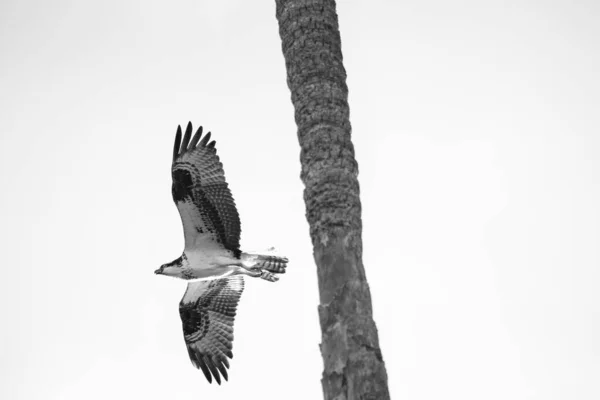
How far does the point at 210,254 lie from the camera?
1194cm

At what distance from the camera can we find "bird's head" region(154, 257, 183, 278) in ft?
40.0

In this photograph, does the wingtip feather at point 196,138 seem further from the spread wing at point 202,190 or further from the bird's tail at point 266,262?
the bird's tail at point 266,262

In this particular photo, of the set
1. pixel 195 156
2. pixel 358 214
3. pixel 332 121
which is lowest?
pixel 358 214

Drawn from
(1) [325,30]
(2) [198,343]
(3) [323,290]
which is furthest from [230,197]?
(3) [323,290]

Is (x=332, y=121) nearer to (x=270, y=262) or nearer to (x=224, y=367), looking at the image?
(x=270, y=262)

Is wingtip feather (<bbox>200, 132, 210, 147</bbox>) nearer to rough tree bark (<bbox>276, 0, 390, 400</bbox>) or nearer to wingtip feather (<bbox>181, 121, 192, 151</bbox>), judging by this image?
wingtip feather (<bbox>181, 121, 192, 151</bbox>)

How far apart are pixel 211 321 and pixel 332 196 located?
19.6 feet

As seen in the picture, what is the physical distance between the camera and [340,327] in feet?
22.0

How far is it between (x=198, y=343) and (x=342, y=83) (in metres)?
5.96

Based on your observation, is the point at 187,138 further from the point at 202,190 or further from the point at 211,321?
the point at 211,321

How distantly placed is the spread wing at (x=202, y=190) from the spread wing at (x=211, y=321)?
117cm

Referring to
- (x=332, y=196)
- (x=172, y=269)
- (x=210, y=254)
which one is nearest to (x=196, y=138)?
(x=210, y=254)

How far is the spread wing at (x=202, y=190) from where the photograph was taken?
11.6 metres

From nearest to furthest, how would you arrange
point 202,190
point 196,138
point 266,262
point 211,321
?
point 202,190, point 196,138, point 266,262, point 211,321
